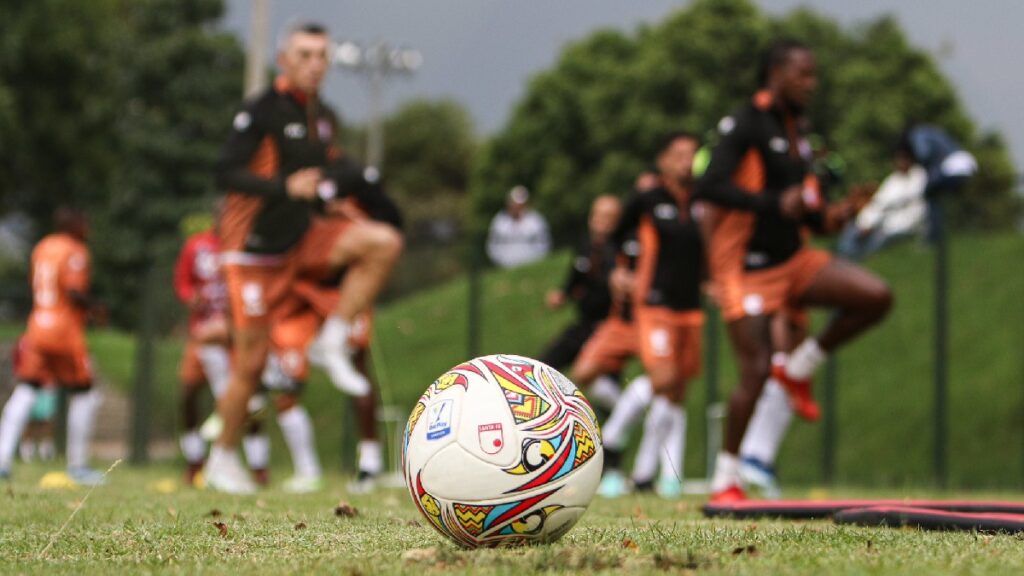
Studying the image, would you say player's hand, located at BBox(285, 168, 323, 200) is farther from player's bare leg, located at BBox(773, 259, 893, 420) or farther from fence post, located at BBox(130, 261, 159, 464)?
fence post, located at BBox(130, 261, 159, 464)

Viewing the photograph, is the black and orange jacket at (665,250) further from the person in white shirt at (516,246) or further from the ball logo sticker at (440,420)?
the ball logo sticker at (440,420)

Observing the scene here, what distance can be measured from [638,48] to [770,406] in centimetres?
4408

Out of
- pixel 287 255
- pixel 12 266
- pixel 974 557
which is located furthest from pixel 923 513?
pixel 12 266

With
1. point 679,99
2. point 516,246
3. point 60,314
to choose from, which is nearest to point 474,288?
point 516,246

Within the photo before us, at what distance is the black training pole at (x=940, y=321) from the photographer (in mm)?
12586

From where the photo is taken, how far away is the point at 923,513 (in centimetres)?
480

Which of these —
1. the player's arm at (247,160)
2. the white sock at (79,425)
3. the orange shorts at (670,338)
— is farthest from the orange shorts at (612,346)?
the white sock at (79,425)

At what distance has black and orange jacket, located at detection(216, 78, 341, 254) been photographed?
25.3ft

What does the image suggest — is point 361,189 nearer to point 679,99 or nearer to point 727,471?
point 727,471

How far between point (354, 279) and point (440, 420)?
3.79m

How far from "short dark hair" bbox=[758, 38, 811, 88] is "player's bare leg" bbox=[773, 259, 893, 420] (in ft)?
3.84

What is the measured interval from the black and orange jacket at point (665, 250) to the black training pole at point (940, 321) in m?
3.84

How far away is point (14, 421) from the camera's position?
448 inches

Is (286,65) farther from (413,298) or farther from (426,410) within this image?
(413,298)
